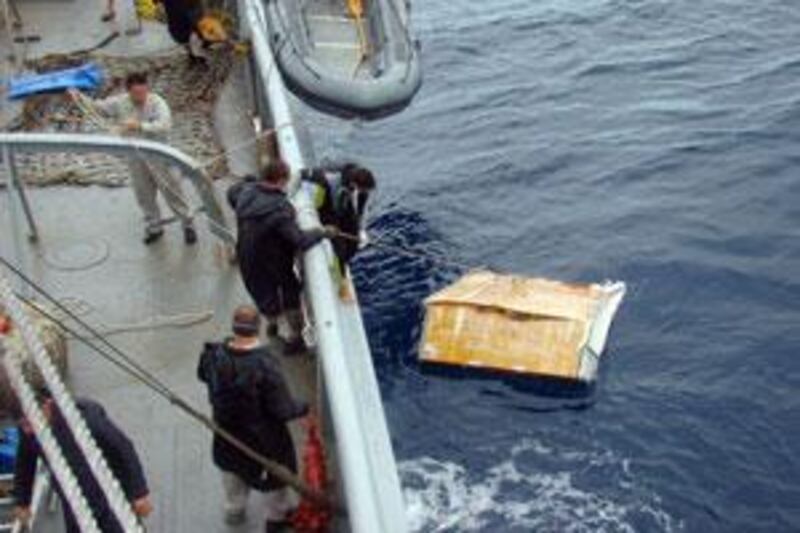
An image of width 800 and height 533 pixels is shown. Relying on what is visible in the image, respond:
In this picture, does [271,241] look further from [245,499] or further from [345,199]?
[345,199]

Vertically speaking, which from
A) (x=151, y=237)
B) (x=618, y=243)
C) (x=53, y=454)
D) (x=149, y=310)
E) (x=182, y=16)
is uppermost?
(x=182, y=16)

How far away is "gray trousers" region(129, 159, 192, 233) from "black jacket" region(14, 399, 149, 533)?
3.83 meters

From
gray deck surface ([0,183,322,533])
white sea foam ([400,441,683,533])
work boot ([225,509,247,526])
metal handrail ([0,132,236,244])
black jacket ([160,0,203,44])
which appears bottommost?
white sea foam ([400,441,683,533])

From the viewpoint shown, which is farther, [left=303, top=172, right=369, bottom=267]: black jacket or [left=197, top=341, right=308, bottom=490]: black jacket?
[left=303, top=172, right=369, bottom=267]: black jacket

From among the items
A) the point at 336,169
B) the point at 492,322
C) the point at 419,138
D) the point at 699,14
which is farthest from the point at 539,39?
the point at 336,169

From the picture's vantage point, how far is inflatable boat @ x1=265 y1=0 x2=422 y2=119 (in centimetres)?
1492

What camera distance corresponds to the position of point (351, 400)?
5.94 metres

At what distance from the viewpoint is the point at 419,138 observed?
19938 millimetres

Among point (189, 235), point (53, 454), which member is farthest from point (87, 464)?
point (189, 235)

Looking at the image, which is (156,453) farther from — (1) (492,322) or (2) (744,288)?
(2) (744,288)

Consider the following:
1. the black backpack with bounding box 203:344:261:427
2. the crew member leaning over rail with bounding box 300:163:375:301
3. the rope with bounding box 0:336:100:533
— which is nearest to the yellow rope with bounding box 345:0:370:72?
the crew member leaning over rail with bounding box 300:163:375:301

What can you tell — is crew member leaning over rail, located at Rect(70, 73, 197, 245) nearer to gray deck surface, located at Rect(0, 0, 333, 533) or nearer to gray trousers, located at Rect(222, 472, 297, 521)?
gray deck surface, located at Rect(0, 0, 333, 533)

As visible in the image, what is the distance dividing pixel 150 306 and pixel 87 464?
3.58 meters

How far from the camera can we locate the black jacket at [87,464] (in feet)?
18.4
